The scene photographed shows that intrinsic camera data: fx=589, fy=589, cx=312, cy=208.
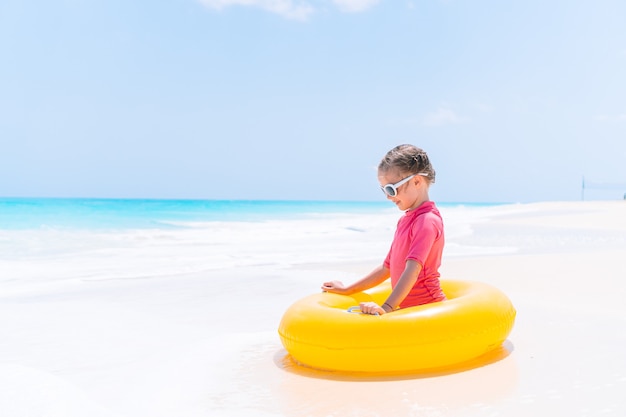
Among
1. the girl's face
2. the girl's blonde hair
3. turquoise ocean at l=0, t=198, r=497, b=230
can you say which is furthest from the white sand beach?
Answer: turquoise ocean at l=0, t=198, r=497, b=230

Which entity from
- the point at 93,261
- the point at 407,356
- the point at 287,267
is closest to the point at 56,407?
the point at 407,356

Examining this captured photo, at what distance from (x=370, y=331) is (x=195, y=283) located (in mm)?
3795

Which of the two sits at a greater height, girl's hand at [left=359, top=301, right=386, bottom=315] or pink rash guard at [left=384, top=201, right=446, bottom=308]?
pink rash guard at [left=384, top=201, right=446, bottom=308]

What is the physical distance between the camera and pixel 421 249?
322cm

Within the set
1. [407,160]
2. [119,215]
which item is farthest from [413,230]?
[119,215]

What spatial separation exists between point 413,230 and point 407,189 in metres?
0.24

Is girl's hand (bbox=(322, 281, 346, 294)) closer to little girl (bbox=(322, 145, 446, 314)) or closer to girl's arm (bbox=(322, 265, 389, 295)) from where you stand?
girl's arm (bbox=(322, 265, 389, 295))

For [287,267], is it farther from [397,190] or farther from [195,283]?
[397,190]

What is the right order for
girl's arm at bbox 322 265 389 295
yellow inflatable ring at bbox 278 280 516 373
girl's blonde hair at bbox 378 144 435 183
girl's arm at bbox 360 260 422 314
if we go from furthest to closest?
girl's arm at bbox 322 265 389 295 → girl's blonde hair at bbox 378 144 435 183 → girl's arm at bbox 360 260 422 314 → yellow inflatable ring at bbox 278 280 516 373

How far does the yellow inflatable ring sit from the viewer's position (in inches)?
117

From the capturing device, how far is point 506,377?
9.59 feet

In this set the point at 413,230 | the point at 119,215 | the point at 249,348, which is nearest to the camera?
the point at 413,230

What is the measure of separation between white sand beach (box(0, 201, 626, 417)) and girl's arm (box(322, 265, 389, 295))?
51cm

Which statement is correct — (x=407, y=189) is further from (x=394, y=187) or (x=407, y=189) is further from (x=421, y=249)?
(x=421, y=249)
